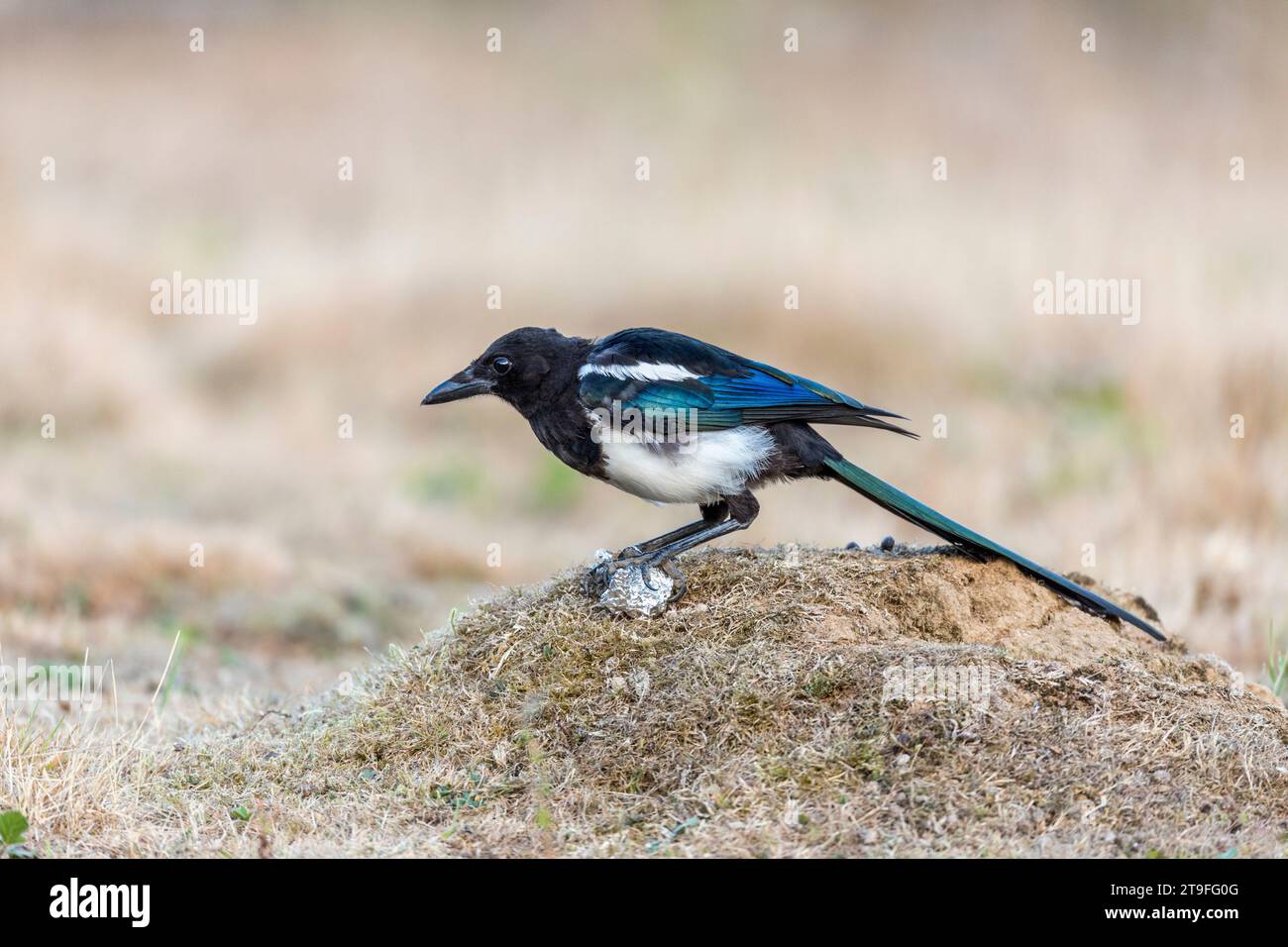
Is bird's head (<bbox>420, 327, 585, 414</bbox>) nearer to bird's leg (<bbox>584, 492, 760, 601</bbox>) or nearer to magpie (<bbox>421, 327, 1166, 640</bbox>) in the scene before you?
magpie (<bbox>421, 327, 1166, 640</bbox>)

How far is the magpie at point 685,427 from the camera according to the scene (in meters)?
5.11

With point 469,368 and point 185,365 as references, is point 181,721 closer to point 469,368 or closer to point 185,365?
point 469,368

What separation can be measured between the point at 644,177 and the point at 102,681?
11397 millimetres

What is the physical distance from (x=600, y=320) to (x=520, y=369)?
8.91 metres

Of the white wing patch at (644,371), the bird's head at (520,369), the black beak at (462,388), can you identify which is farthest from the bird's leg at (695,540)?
the black beak at (462,388)

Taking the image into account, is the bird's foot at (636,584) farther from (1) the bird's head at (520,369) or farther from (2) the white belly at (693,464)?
(1) the bird's head at (520,369)

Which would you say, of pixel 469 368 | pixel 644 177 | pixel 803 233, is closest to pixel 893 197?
pixel 803 233

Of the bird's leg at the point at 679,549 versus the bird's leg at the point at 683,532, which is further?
the bird's leg at the point at 683,532

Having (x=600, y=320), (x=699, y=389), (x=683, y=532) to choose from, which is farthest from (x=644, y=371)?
(x=600, y=320)

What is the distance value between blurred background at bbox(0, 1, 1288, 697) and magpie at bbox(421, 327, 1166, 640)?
253 cm

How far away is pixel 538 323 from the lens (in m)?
14.5

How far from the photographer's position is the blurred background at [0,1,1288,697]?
8.70 metres

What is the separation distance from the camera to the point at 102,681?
6.52 meters

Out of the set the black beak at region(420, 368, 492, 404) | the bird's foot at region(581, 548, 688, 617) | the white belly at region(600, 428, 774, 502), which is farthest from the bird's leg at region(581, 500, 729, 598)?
the black beak at region(420, 368, 492, 404)
